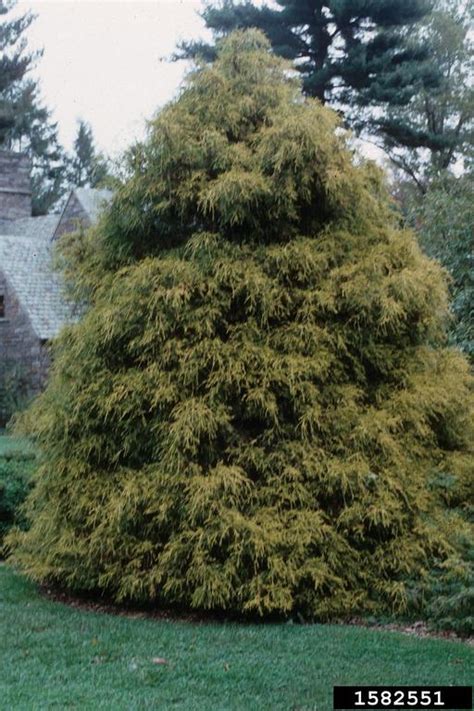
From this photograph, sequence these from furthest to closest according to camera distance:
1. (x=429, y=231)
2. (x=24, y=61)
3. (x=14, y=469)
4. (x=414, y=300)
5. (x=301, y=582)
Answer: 1. (x=24, y=61)
2. (x=429, y=231)
3. (x=14, y=469)
4. (x=414, y=300)
5. (x=301, y=582)

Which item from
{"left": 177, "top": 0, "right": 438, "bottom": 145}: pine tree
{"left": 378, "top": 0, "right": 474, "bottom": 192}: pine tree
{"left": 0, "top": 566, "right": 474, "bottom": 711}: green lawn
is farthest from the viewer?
{"left": 378, "top": 0, "right": 474, "bottom": 192}: pine tree

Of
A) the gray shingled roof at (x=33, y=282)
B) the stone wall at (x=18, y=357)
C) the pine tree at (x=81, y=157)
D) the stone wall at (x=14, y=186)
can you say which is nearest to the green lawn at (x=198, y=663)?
the gray shingled roof at (x=33, y=282)

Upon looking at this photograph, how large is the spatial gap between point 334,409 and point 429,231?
8.21 metres

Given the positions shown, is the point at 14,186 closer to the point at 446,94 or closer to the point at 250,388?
the point at 446,94

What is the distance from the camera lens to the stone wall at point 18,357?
27.0 metres

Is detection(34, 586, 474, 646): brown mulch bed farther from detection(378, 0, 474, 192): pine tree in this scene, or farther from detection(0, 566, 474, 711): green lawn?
detection(378, 0, 474, 192): pine tree

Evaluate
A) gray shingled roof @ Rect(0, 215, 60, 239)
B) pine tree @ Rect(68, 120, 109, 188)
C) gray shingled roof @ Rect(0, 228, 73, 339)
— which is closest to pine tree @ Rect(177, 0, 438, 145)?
gray shingled roof @ Rect(0, 228, 73, 339)

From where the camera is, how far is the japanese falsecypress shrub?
22.2ft

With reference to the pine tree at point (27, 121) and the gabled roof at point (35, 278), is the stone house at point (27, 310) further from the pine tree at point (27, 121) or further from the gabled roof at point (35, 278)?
the pine tree at point (27, 121)

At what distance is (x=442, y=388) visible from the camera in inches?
294

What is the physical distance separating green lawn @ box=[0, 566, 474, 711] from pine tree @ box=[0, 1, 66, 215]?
35.0 m

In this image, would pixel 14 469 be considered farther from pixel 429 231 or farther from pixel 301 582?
pixel 429 231

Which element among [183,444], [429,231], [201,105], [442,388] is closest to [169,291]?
[183,444]

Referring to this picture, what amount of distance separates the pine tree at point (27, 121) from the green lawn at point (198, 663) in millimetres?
34955
